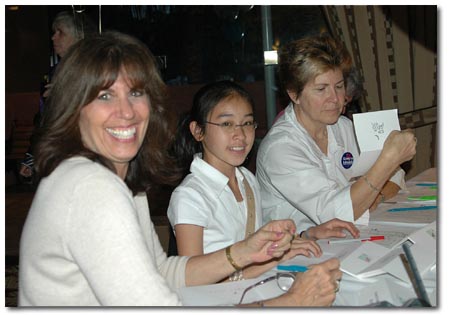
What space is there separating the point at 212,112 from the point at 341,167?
799 mm

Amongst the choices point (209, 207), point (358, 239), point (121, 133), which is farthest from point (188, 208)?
point (121, 133)

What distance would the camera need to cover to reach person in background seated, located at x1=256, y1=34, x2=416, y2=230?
8.61 feet

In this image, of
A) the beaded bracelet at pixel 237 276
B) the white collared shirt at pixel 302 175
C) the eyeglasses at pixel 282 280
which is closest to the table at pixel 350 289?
the eyeglasses at pixel 282 280

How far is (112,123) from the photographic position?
1.56m

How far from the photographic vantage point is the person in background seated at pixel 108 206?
1321 millimetres

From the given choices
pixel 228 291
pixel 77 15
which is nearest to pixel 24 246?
pixel 228 291

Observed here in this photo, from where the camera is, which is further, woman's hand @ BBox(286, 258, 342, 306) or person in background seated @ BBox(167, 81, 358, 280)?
person in background seated @ BBox(167, 81, 358, 280)

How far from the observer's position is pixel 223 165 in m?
2.44

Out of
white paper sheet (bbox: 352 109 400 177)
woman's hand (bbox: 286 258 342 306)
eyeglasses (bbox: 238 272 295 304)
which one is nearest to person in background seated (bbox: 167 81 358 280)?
white paper sheet (bbox: 352 109 400 177)

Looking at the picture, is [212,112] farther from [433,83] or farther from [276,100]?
[276,100]

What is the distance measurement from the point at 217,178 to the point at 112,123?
0.86 m

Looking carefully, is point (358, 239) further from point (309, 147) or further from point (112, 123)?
point (112, 123)

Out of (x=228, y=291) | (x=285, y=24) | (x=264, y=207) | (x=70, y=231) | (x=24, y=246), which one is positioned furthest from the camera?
(x=285, y=24)

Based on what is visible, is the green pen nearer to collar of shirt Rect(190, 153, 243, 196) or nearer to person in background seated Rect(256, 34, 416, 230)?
person in background seated Rect(256, 34, 416, 230)
